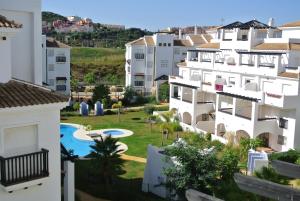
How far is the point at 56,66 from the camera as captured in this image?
6009cm

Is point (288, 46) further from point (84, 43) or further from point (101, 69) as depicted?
point (84, 43)

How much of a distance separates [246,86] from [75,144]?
17402 millimetres

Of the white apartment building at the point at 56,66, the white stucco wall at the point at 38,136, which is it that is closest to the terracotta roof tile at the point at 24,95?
the white stucco wall at the point at 38,136

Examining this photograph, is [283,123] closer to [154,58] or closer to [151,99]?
[151,99]

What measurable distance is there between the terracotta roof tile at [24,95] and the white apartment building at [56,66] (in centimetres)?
4617

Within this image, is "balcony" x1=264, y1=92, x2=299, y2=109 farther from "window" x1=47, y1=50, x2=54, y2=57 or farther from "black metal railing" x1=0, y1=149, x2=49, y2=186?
"window" x1=47, y1=50, x2=54, y2=57

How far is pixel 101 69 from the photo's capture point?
312 ft

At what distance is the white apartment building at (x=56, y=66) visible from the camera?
194ft

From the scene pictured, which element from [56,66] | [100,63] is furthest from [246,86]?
[100,63]

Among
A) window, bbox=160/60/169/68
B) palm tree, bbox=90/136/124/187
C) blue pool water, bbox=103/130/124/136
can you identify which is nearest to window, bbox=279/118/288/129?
blue pool water, bbox=103/130/124/136

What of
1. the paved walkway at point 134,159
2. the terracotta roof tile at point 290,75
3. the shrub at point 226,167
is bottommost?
the paved walkway at point 134,159

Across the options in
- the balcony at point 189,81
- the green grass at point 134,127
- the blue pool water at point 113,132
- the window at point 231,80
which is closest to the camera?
the green grass at point 134,127

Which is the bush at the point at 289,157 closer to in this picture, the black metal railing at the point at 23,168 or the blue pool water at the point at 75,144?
the blue pool water at the point at 75,144

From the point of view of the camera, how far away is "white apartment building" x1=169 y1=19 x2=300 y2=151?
34781mm
